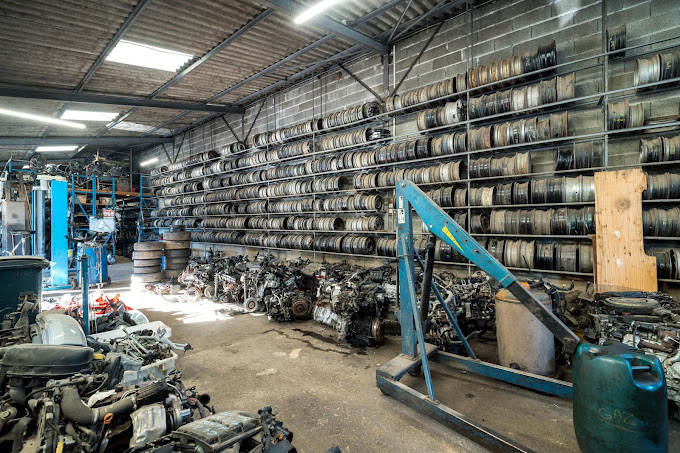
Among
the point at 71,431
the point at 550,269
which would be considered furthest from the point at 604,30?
the point at 71,431

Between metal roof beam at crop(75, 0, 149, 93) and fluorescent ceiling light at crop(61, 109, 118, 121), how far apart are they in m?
1.95

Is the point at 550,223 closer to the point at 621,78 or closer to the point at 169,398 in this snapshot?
the point at 621,78

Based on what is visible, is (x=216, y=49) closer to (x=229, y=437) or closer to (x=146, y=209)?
(x=229, y=437)

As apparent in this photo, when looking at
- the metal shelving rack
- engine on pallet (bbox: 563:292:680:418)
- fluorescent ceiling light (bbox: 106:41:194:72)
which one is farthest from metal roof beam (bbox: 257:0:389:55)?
the metal shelving rack

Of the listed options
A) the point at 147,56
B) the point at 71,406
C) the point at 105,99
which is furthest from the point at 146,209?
the point at 71,406

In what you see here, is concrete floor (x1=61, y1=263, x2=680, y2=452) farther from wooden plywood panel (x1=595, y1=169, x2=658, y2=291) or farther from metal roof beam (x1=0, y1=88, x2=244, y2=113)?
metal roof beam (x1=0, y1=88, x2=244, y2=113)

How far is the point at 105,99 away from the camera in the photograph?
8828 millimetres

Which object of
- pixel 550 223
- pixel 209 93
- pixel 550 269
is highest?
pixel 209 93

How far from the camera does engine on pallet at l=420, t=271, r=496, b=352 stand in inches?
157

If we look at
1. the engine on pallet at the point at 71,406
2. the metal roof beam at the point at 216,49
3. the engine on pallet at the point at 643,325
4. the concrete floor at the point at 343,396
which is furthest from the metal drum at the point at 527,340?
the metal roof beam at the point at 216,49

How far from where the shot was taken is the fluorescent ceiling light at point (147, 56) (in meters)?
6.69

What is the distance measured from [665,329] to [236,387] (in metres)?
4.03

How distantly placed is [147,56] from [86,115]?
16.5 ft

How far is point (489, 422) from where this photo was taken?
111 inches
